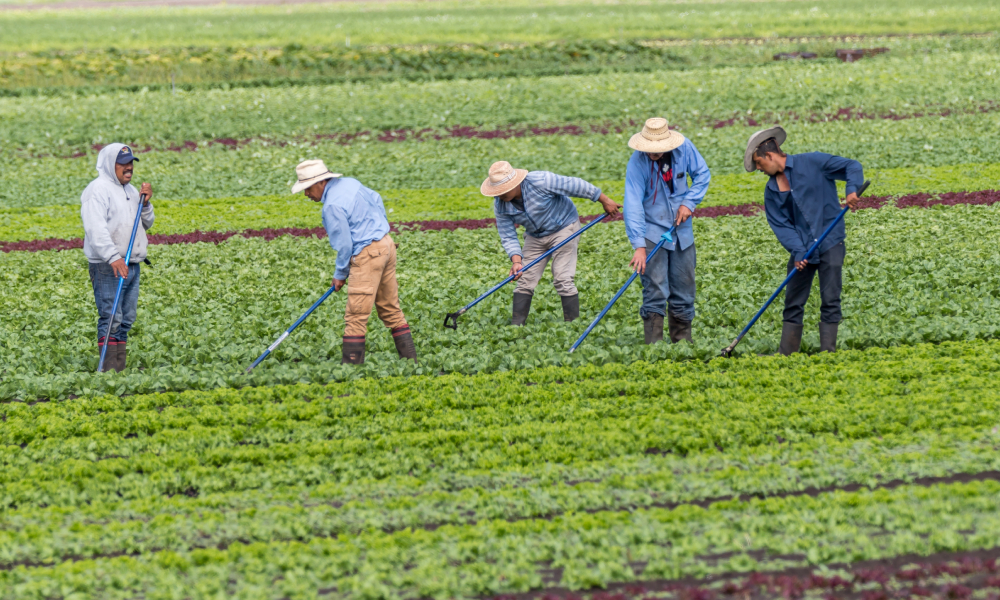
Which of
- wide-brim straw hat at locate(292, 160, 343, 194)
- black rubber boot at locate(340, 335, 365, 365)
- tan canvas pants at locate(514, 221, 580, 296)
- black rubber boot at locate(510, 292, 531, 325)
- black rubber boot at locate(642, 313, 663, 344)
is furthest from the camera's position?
black rubber boot at locate(510, 292, 531, 325)

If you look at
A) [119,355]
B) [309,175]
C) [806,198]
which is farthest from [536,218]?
[119,355]

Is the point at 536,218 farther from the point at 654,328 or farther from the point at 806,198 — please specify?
the point at 806,198

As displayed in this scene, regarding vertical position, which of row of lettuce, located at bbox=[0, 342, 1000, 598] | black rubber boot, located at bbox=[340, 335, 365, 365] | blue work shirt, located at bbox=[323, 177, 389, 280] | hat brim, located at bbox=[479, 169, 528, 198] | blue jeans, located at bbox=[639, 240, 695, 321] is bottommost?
row of lettuce, located at bbox=[0, 342, 1000, 598]

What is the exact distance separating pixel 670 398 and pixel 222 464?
3.79 metres

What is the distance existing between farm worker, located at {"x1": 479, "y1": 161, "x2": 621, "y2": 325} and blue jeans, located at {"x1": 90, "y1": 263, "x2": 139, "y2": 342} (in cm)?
383

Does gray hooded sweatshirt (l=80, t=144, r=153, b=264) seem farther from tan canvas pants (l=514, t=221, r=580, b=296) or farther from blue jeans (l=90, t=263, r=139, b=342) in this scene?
tan canvas pants (l=514, t=221, r=580, b=296)

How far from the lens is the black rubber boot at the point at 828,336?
29.4ft

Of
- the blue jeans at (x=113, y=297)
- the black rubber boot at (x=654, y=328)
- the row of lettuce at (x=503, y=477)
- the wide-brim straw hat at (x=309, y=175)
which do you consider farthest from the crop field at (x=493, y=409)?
the wide-brim straw hat at (x=309, y=175)

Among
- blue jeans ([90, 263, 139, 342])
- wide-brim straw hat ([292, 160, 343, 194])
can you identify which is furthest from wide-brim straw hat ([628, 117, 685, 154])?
blue jeans ([90, 263, 139, 342])

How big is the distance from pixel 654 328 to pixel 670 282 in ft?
1.62

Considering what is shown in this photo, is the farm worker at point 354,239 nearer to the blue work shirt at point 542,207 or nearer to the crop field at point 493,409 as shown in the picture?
the crop field at point 493,409

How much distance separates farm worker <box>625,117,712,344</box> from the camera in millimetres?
8852

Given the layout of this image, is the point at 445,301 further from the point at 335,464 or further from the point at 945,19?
the point at 945,19

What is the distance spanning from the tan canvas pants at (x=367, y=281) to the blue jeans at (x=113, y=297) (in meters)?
2.41
